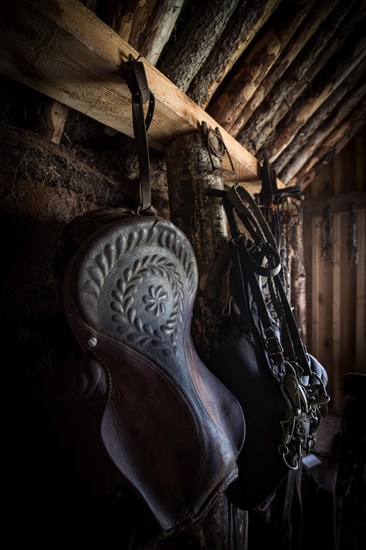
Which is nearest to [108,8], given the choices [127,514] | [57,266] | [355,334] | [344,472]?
[57,266]

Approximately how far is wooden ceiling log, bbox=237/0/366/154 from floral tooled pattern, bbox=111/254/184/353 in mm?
1377

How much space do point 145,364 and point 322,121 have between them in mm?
2609

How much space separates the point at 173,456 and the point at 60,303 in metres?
0.56

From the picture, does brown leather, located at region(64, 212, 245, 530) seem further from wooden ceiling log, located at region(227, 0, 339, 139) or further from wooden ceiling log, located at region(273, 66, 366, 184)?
wooden ceiling log, located at region(273, 66, 366, 184)

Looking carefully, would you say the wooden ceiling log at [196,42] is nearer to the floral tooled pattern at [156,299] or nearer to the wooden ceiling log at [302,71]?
the wooden ceiling log at [302,71]

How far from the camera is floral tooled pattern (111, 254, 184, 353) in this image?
0.60 meters

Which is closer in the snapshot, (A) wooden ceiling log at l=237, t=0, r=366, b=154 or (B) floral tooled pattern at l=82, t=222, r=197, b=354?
(B) floral tooled pattern at l=82, t=222, r=197, b=354

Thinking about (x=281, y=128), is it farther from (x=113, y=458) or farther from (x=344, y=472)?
(x=344, y=472)

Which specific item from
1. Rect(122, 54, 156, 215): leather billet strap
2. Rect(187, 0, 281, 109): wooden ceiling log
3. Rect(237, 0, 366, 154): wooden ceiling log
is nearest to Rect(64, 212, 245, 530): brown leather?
Rect(122, 54, 156, 215): leather billet strap

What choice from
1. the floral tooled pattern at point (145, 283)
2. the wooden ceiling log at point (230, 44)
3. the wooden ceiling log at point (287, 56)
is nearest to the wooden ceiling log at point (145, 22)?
the wooden ceiling log at point (230, 44)

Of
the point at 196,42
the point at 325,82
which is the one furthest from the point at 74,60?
the point at 325,82

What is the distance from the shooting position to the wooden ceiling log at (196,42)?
1.03 m

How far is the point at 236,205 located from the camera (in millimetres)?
1052

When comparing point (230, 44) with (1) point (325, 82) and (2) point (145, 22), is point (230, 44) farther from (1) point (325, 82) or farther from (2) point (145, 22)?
(1) point (325, 82)
